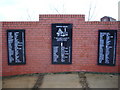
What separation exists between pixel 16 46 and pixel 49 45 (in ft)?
4.80

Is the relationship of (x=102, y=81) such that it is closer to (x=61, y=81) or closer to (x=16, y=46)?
(x=61, y=81)

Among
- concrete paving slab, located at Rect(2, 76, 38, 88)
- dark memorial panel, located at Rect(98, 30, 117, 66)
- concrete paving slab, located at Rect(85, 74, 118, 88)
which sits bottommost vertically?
concrete paving slab, located at Rect(2, 76, 38, 88)

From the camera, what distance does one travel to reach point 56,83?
18.4 ft

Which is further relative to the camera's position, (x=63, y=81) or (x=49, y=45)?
(x=49, y=45)

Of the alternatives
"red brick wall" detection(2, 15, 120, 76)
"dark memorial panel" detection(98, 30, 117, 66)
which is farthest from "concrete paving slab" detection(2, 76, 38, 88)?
"dark memorial panel" detection(98, 30, 117, 66)

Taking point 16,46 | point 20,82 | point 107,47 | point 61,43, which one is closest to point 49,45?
point 61,43

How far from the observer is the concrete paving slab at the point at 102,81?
5.32m

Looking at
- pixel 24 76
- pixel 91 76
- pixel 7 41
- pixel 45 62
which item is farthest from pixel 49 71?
pixel 7 41

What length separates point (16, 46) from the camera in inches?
253

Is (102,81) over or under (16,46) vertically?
under

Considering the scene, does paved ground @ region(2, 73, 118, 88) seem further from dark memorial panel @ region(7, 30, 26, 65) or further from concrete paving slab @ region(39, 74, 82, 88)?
dark memorial panel @ region(7, 30, 26, 65)

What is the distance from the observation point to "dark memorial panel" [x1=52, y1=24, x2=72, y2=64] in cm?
646

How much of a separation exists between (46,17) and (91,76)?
10.8ft

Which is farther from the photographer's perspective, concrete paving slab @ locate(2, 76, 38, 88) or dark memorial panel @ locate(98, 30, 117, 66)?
dark memorial panel @ locate(98, 30, 117, 66)
